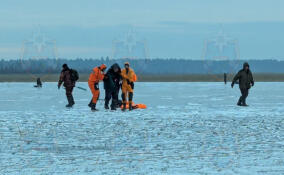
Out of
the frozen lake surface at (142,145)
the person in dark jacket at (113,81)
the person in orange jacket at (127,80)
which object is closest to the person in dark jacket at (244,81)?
the person in orange jacket at (127,80)

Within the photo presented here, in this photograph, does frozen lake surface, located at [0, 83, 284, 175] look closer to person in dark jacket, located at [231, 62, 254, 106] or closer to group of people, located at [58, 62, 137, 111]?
group of people, located at [58, 62, 137, 111]

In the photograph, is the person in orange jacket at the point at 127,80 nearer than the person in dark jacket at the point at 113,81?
Yes

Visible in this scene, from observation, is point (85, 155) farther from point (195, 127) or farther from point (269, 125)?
point (269, 125)

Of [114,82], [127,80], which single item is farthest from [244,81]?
[114,82]

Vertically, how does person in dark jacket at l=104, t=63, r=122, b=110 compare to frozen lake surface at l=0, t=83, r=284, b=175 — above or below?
above

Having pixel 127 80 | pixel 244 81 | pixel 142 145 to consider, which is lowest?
pixel 142 145

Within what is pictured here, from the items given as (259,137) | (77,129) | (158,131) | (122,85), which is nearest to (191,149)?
(259,137)

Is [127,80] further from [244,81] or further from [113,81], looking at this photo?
[244,81]

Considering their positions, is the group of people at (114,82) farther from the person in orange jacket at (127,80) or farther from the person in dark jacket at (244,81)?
the person in dark jacket at (244,81)

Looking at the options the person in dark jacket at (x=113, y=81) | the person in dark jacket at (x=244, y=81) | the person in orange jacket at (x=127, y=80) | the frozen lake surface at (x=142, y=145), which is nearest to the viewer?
the frozen lake surface at (x=142, y=145)

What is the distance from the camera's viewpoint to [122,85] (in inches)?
896

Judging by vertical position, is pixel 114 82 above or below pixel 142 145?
above

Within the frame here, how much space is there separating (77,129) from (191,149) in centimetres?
454

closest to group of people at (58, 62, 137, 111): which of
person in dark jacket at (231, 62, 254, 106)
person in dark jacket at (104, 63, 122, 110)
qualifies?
person in dark jacket at (104, 63, 122, 110)
